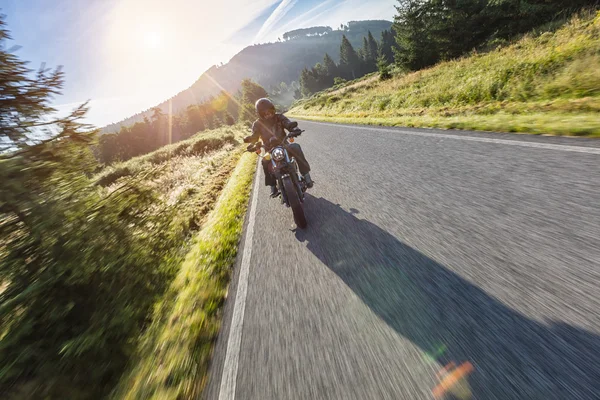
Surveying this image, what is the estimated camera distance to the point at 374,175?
5723 millimetres

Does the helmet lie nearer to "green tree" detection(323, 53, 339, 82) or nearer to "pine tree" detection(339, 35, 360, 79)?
"green tree" detection(323, 53, 339, 82)

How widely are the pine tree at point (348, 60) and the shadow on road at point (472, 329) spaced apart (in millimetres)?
99334

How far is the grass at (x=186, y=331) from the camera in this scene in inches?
94.8

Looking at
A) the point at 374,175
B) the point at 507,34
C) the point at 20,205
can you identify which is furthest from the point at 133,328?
the point at 507,34

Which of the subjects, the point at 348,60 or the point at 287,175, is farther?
the point at 348,60

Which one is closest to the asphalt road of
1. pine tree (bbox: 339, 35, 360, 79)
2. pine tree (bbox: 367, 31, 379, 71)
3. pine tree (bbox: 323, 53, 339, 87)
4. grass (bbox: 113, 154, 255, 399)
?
grass (bbox: 113, 154, 255, 399)

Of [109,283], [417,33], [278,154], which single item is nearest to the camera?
[109,283]

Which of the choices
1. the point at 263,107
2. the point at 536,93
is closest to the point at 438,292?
the point at 263,107

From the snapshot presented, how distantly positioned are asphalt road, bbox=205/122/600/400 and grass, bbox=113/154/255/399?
0.20 metres

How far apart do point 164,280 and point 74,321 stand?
4.45 ft

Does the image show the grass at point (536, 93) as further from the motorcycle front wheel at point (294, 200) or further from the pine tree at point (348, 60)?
the pine tree at point (348, 60)

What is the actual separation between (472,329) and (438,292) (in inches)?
17.5

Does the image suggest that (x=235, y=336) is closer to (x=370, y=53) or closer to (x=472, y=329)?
(x=472, y=329)

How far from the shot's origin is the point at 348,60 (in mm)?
89562
